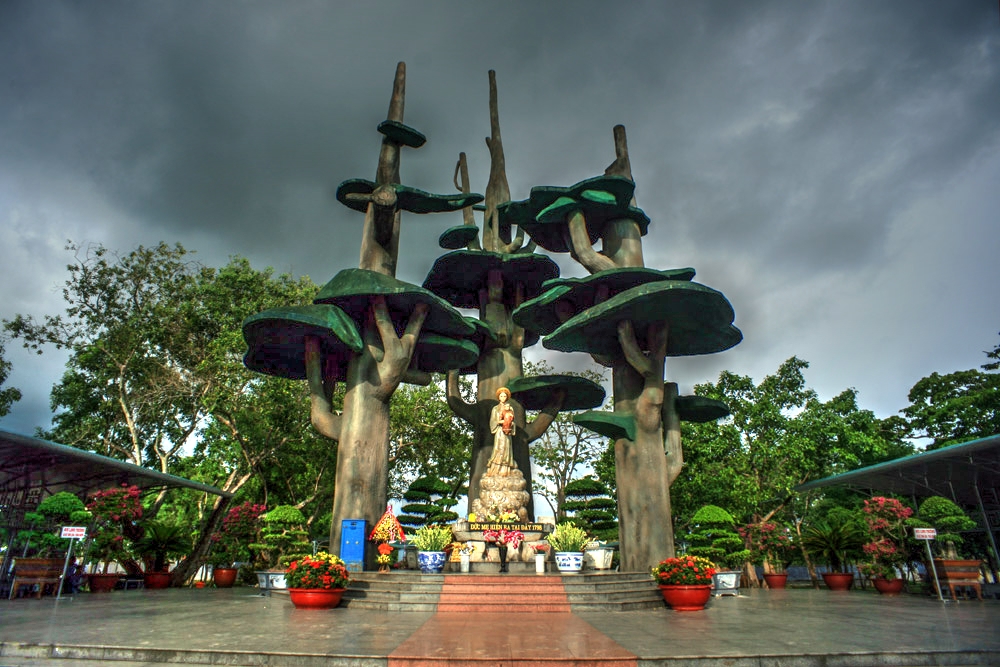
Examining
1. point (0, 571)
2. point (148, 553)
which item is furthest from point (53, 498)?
point (148, 553)

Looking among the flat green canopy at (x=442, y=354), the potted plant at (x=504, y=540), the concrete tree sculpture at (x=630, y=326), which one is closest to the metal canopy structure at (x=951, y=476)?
the concrete tree sculpture at (x=630, y=326)

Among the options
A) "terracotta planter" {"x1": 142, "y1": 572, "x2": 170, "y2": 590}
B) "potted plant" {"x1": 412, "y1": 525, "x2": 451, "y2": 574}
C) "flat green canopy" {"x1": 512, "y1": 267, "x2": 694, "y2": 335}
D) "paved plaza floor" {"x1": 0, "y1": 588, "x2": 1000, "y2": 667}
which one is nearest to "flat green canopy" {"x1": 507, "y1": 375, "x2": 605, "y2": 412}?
"flat green canopy" {"x1": 512, "y1": 267, "x2": 694, "y2": 335}

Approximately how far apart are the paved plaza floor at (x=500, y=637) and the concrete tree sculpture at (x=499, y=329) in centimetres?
686

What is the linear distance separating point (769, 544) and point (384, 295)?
1429 cm

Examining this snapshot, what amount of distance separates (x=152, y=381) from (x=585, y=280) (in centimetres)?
1640

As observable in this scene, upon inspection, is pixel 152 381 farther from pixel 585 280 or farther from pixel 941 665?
pixel 941 665

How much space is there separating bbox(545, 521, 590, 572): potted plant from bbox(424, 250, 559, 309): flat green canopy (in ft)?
28.7

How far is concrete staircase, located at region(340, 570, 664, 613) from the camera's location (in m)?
9.69

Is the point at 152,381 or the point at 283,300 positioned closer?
the point at 152,381

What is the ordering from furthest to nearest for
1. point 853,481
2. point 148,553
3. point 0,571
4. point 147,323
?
point 147,323
point 148,553
point 853,481
point 0,571

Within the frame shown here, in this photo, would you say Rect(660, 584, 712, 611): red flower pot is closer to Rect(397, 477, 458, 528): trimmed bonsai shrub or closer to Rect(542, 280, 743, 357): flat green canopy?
Rect(542, 280, 743, 357): flat green canopy

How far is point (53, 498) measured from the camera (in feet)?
45.4

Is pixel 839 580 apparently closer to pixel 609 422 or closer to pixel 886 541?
pixel 886 541

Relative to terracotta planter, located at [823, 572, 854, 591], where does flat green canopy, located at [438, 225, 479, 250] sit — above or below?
above
